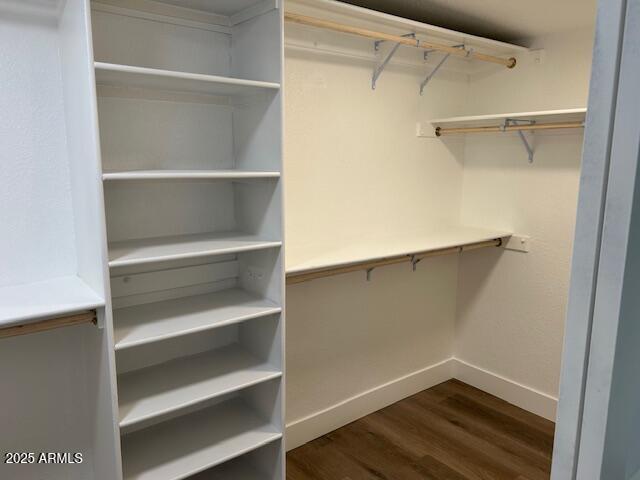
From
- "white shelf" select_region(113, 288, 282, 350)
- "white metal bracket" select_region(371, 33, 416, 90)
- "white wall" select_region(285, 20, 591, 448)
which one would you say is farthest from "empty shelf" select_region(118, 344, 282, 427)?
"white metal bracket" select_region(371, 33, 416, 90)

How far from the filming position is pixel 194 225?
209 cm

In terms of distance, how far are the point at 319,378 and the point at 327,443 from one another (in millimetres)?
364

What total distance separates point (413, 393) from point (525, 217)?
138 centimetres

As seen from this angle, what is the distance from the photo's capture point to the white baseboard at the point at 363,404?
8.77 feet

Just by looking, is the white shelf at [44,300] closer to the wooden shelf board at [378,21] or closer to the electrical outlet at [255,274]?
the electrical outlet at [255,274]

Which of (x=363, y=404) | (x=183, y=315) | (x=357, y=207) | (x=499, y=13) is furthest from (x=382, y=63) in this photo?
(x=363, y=404)

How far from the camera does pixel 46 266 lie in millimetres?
1776

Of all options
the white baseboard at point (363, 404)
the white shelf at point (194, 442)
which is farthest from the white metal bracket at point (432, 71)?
the white shelf at point (194, 442)

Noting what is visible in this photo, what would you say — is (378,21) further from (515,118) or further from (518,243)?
(518,243)

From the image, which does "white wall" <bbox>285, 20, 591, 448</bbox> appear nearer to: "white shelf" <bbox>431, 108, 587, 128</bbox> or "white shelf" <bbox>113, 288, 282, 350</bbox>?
"white shelf" <bbox>431, 108, 587, 128</bbox>

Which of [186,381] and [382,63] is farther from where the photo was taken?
[382,63]

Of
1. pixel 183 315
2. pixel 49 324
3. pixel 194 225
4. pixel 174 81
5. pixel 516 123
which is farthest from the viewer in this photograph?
pixel 516 123

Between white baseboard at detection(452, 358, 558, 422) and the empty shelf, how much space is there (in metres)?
1.90

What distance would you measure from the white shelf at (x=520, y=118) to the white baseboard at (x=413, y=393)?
5.41ft
